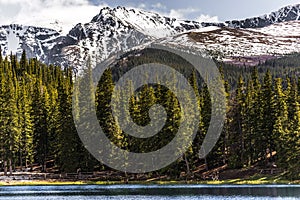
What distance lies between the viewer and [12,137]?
271 feet

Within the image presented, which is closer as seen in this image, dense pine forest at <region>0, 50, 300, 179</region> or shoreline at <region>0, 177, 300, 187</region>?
shoreline at <region>0, 177, 300, 187</region>

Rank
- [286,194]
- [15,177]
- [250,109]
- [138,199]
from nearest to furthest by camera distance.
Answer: [138,199] → [286,194] → [15,177] → [250,109]

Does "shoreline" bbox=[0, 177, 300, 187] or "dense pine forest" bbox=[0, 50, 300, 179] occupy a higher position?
"dense pine forest" bbox=[0, 50, 300, 179]

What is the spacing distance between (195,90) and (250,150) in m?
13.0

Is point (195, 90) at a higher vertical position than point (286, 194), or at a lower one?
higher

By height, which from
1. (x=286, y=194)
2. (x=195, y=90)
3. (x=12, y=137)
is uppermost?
(x=195, y=90)

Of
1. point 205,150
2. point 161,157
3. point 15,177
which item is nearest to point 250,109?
point 205,150

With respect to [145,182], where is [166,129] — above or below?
above

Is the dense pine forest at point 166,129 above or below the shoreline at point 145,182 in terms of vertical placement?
above

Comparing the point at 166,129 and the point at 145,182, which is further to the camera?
the point at 166,129

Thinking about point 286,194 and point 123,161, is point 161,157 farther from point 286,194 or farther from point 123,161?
point 286,194

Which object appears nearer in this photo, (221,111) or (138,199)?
(138,199)

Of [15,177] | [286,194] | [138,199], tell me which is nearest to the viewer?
[138,199]

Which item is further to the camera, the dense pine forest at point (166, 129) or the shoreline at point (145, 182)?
the dense pine forest at point (166, 129)
